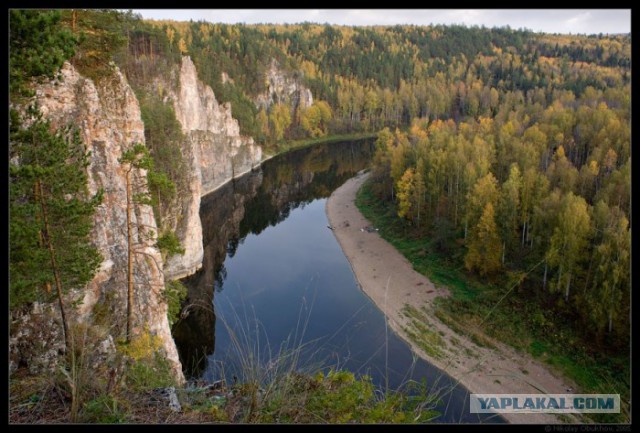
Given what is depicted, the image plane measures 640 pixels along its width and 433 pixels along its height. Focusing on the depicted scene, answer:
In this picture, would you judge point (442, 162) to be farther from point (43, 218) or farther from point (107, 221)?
point (43, 218)

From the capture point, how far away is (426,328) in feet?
79.8

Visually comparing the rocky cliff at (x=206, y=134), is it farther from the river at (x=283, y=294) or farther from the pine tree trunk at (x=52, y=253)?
A: the pine tree trunk at (x=52, y=253)

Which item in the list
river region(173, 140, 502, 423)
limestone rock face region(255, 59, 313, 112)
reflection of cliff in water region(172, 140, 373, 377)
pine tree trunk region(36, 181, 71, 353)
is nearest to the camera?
pine tree trunk region(36, 181, 71, 353)

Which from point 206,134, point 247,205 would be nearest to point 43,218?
point 247,205

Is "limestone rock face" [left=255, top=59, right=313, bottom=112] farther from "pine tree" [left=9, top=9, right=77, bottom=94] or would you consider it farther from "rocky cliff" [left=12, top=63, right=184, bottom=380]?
"pine tree" [left=9, top=9, right=77, bottom=94]

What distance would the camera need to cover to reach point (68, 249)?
31.4 feet

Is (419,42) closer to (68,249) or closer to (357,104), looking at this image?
(357,104)

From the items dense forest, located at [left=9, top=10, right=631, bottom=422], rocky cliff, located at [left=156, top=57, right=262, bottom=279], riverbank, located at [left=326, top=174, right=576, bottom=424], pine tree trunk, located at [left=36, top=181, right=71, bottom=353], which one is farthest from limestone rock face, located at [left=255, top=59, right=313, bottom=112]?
pine tree trunk, located at [left=36, top=181, right=71, bottom=353]

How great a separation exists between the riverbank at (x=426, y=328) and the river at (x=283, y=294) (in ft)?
2.48

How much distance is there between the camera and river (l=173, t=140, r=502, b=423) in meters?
17.0

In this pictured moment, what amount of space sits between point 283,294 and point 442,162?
1830 centimetres

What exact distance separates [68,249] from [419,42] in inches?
6480

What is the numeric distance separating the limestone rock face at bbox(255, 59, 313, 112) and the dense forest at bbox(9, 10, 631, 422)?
1803 mm
